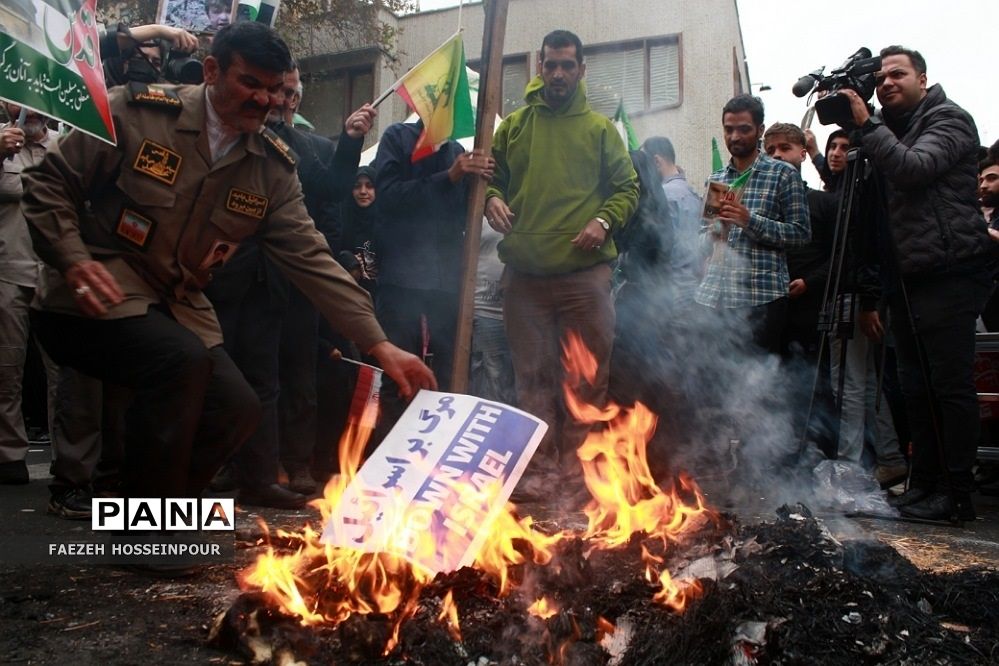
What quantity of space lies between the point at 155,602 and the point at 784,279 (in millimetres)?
3930

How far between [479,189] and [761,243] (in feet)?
6.14

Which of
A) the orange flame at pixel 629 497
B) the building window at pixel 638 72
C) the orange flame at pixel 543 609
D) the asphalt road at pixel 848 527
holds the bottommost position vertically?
the asphalt road at pixel 848 527

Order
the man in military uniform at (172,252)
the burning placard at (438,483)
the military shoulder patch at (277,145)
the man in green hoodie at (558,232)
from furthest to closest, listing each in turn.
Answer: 1. the man in green hoodie at (558,232)
2. the military shoulder patch at (277,145)
3. the man in military uniform at (172,252)
4. the burning placard at (438,483)

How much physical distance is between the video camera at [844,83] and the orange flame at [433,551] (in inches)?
85.6

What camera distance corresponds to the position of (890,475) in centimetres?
552

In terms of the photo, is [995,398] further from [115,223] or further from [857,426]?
[115,223]

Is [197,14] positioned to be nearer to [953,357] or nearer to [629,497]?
[629,497]

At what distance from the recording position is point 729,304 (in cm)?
540

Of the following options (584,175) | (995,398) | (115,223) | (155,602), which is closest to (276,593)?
(155,602)

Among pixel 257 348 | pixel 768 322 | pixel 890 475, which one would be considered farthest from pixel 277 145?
pixel 890 475

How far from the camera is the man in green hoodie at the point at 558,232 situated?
512cm

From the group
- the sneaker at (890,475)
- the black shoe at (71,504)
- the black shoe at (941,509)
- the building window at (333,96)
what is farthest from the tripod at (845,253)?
the building window at (333,96)

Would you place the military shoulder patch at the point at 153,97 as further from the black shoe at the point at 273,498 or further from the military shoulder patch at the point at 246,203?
the black shoe at the point at 273,498

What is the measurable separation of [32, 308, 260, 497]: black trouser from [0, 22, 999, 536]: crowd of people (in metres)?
0.01
